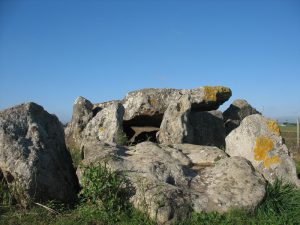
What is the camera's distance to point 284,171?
9391 mm

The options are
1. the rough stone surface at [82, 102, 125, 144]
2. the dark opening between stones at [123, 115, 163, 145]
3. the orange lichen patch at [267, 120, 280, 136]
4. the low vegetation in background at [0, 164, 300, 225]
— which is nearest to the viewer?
the low vegetation in background at [0, 164, 300, 225]

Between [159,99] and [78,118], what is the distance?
2.90m

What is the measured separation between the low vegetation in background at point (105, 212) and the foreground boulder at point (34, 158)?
27 cm

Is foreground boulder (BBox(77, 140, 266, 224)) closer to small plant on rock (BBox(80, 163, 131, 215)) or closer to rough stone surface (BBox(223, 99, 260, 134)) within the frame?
small plant on rock (BBox(80, 163, 131, 215))

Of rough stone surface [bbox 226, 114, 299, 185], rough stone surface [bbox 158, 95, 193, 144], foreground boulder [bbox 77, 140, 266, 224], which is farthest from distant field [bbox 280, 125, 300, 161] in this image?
foreground boulder [bbox 77, 140, 266, 224]

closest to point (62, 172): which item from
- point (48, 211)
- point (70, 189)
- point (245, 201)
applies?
point (70, 189)

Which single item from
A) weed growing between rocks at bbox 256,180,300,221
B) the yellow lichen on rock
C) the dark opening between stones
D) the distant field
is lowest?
weed growing between rocks at bbox 256,180,300,221

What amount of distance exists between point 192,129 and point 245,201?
4983 mm

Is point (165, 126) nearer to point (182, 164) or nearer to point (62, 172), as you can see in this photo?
point (182, 164)

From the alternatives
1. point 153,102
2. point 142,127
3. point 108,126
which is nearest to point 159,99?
point 153,102

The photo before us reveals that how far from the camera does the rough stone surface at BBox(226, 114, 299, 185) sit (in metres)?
9.37

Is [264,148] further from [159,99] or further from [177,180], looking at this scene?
[159,99]

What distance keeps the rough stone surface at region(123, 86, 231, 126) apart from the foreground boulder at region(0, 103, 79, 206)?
4645 mm

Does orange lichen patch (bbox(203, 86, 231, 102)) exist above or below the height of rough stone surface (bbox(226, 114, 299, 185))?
above
